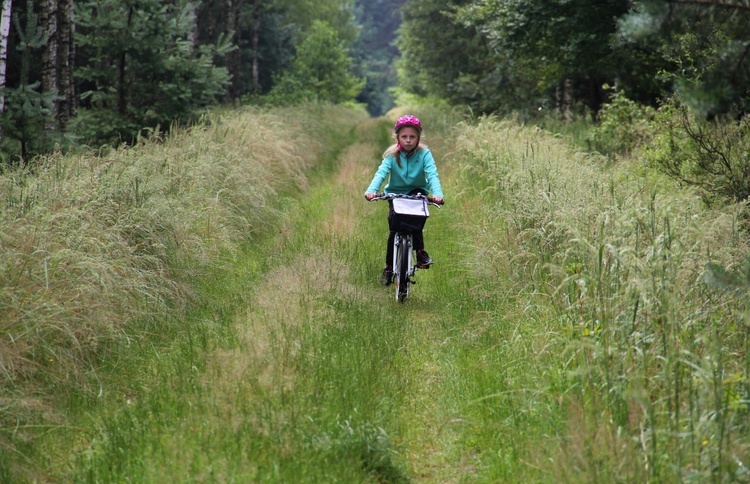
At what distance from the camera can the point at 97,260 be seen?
5.51 metres

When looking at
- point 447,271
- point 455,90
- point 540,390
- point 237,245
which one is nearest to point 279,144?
point 237,245

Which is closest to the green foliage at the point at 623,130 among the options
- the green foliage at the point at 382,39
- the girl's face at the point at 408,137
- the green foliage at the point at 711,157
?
the green foliage at the point at 711,157

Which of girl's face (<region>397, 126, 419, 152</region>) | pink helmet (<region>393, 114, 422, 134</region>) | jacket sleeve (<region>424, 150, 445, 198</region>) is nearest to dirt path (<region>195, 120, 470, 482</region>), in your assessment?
jacket sleeve (<region>424, 150, 445, 198</region>)

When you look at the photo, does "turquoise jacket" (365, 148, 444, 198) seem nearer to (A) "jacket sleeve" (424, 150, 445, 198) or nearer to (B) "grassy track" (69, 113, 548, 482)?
(A) "jacket sleeve" (424, 150, 445, 198)

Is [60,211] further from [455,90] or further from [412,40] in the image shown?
[412,40]

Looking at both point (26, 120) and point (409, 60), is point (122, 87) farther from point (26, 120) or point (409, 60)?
point (409, 60)

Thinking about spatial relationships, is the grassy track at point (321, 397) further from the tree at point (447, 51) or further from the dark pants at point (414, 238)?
the tree at point (447, 51)

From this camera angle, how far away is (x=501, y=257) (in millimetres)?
6973

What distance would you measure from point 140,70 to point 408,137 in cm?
780

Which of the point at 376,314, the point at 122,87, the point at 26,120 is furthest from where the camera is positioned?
the point at 122,87

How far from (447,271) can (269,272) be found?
2179 mm

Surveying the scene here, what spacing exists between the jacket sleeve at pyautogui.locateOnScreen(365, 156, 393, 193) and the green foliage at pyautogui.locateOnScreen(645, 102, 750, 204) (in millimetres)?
3495

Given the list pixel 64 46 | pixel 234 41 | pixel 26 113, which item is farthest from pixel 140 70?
pixel 234 41

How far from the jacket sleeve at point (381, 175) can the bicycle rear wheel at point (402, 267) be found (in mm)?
624
